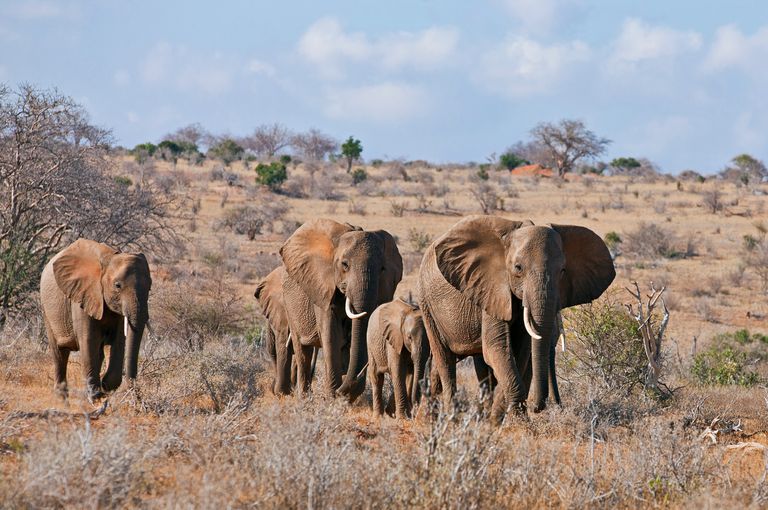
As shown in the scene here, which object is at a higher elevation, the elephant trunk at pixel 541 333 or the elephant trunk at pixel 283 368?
the elephant trunk at pixel 541 333

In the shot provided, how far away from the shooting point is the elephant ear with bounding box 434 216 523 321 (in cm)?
919

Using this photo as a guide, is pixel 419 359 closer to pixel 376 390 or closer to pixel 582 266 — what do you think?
pixel 376 390

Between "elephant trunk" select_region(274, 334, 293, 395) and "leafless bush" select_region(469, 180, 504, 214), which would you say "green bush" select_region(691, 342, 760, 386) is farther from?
"leafless bush" select_region(469, 180, 504, 214)

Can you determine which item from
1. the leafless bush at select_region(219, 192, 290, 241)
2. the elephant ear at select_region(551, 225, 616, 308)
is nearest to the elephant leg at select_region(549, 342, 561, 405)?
the elephant ear at select_region(551, 225, 616, 308)

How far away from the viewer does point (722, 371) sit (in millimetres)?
15336

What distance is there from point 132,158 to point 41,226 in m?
41.5

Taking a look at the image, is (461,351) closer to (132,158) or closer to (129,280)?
(129,280)

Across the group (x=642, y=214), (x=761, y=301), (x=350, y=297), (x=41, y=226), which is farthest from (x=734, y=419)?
(x=642, y=214)

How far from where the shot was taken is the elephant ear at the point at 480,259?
30.1 feet

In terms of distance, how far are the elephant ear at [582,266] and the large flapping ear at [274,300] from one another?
4263 millimetres

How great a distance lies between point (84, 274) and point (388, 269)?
2.98 m

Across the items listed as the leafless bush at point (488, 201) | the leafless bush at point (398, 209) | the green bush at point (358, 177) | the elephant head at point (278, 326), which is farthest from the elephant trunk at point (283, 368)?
the green bush at point (358, 177)

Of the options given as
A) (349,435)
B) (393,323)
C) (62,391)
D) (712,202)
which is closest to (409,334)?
(393,323)

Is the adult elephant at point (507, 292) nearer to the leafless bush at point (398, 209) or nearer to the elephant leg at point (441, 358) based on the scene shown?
the elephant leg at point (441, 358)
